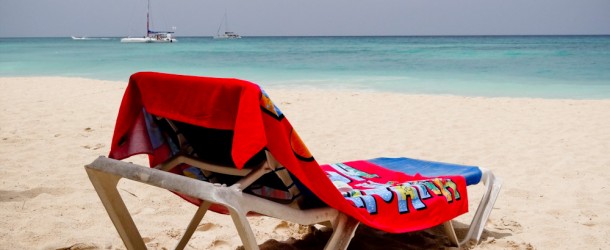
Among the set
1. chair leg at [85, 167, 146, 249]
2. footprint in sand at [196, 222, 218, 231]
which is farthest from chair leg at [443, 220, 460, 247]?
chair leg at [85, 167, 146, 249]

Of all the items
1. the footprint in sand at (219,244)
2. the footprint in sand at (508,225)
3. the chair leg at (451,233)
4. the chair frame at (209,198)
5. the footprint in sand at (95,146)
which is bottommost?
the footprint in sand at (95,146)

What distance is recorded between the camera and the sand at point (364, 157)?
3031 millimetres

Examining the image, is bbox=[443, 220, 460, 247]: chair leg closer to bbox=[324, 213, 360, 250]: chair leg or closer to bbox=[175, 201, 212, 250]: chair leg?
bbox=[324, 213, 360, 250]: chair leg

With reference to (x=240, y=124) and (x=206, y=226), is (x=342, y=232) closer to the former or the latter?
(x=240, y=124)

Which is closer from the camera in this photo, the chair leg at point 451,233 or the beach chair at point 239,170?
the beach chair at point 239,170

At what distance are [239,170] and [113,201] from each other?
514mm

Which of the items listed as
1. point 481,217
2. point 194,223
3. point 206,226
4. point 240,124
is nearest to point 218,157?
point 194,223

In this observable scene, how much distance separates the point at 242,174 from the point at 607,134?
5.28 meters

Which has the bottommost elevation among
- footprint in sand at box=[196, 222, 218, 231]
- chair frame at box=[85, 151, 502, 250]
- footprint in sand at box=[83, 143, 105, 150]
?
footprint in sand at box=[83, 143, 105, 150]

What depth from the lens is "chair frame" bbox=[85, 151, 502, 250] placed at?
1.86 meters

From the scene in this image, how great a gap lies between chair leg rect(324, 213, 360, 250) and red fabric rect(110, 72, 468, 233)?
6 centimetres

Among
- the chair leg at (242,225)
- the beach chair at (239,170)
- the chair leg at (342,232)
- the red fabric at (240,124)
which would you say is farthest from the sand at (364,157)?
the chair leg at (242,225)

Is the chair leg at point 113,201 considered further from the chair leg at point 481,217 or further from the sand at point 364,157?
the chair leg at point 481,217

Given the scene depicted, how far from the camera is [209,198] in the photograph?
5.91 ft
